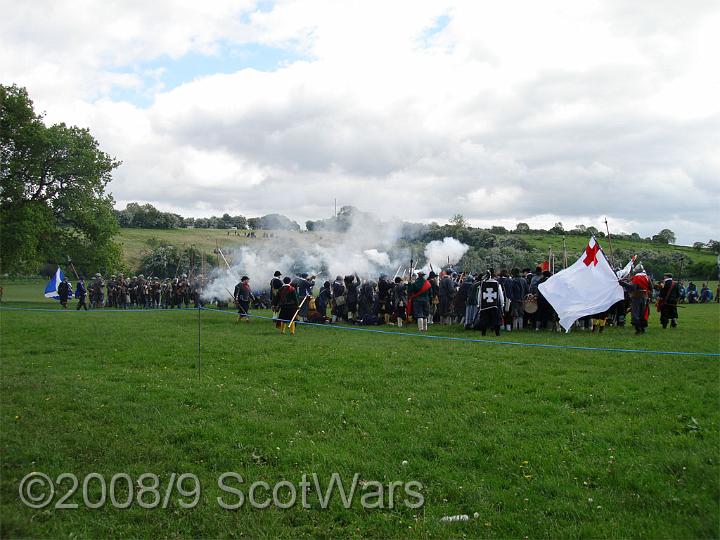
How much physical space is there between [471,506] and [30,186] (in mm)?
41455

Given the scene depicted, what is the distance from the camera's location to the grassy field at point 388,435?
532 centimetres

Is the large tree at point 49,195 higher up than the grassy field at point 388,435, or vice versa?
the large tree at point 49,195

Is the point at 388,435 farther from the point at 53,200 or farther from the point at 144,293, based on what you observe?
the point at 53,200

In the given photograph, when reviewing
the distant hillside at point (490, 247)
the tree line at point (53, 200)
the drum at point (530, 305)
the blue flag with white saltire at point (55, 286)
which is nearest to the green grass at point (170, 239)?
the distant hillside at point (490, 247)

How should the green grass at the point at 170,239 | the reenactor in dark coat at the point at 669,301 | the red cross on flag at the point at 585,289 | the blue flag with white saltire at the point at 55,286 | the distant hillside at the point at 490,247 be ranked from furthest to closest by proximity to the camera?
the green grass at the point at 170,239
the distant hillside at the point at 490,247
the blue flag with white saltire at the point at 55,286
the reenactor in dark coat at the point at 669,301
the red cross on flag at the point at 585,289

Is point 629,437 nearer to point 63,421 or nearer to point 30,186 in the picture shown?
point 63,421

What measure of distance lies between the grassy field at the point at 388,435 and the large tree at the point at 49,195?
27.4 m

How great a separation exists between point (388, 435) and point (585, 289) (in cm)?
1185

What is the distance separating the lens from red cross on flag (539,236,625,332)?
1669cm

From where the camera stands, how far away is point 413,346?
46.3ft

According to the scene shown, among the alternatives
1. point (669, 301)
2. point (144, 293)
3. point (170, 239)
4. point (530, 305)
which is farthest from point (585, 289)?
point (170, 239)

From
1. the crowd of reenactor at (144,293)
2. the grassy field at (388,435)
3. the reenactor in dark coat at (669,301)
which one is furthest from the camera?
the crowd of reenactor at (144,293)

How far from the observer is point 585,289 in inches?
674

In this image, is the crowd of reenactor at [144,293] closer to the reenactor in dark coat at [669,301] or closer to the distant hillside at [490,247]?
the distant hillside at [490,247]
